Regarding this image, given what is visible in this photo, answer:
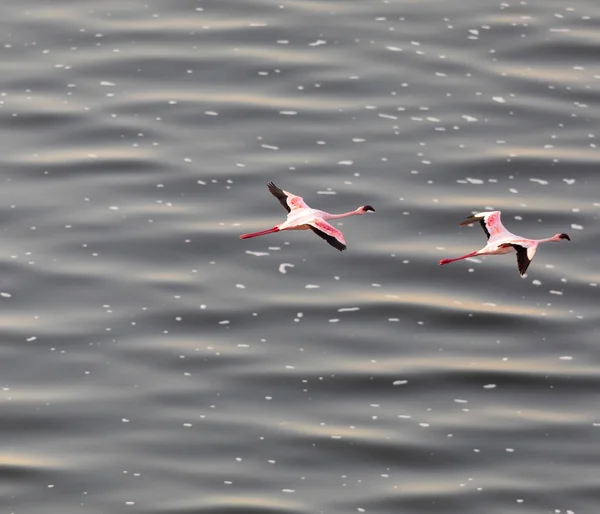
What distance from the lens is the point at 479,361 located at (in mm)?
43875

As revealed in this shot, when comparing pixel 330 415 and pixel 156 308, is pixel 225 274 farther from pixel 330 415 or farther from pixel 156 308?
pixel 330 415

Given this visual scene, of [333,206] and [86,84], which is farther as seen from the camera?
[86,84]

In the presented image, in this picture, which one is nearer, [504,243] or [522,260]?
[522,260]

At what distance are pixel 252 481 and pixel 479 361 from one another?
613 cm

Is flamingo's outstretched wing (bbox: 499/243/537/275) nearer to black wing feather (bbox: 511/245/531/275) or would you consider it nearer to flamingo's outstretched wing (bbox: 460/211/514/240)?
black wing feather (bbox: 511/245/531/275)

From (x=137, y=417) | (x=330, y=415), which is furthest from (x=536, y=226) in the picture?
(x=137, y=417)

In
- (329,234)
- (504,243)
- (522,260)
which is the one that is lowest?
(522,260)

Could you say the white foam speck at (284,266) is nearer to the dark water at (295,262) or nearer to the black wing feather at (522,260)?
the dark water at (295,262)

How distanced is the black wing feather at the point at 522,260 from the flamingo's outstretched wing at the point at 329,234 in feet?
8.57

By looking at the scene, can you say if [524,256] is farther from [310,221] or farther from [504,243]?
[310,221]

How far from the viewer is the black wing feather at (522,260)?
30344 millimetres

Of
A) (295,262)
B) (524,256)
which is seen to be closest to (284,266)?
(295,262)

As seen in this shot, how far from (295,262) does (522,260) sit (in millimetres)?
15847

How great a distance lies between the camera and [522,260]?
30.5 meters
